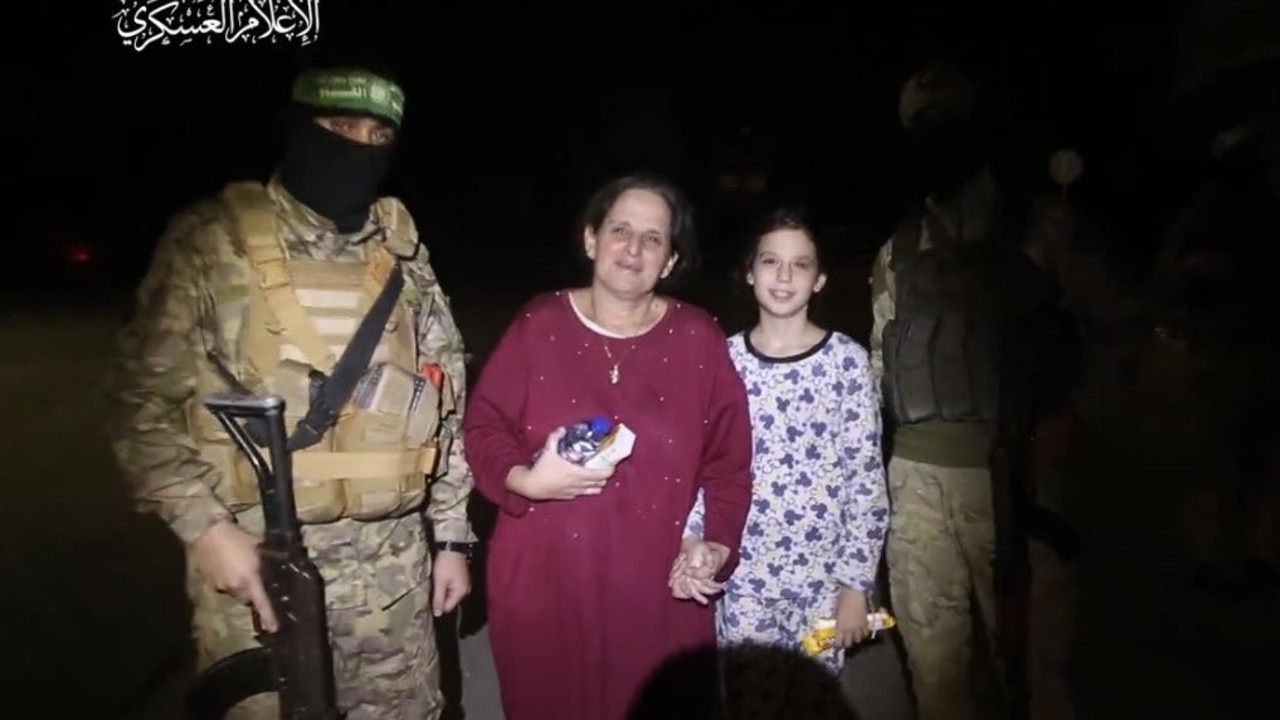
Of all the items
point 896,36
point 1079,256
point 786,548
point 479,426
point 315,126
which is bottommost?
point 786,548

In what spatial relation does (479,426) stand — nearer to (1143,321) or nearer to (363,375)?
Answer: (363,375)

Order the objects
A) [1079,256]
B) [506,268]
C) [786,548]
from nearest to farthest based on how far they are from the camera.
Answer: [786,548] → [1079,256] → [506,268]

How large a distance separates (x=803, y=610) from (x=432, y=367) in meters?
1.16

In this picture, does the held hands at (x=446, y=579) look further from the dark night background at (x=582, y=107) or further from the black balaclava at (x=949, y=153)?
the dark night background at (x=582, y=107)

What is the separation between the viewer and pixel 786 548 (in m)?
2.75

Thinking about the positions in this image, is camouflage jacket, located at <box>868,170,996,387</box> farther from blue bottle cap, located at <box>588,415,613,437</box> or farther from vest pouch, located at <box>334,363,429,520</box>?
vest pouch, located at <box>334,363,429,520</box>

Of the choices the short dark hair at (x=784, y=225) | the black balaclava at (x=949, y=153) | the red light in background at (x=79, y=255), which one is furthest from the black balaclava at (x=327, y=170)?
the red light in background at (x=79, y=255)

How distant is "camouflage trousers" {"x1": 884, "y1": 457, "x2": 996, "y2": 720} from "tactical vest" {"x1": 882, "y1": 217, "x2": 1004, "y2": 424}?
7.6 inches

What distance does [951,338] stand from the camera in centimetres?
287

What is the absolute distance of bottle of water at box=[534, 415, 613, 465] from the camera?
92.5 inches

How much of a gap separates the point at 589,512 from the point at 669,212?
757 millimetres

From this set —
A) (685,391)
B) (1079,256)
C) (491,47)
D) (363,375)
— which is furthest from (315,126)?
(491,47)

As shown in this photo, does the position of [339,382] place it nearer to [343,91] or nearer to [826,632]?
[343,91]

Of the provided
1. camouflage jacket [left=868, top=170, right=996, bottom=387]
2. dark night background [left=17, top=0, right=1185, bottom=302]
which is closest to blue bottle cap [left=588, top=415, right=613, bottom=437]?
camouflage jacket [left=868, top=170, right=996, bottom=387]
